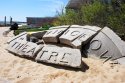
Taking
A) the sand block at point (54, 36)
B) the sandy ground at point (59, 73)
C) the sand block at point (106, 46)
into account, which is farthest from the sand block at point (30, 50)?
the sand block at point (106, 46)

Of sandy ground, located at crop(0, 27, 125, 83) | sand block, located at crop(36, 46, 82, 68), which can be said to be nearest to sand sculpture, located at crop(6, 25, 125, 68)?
sand block, located at crop(36, 46, 82, 68)

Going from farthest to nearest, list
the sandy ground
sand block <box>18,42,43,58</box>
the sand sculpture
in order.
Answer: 1. sand block <box>18,42,43,58</box>
2. the sand sculpture
3. the sandy ground

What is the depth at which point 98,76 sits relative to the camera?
25.5 feet

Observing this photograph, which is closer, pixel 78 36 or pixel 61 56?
pixel 61 56

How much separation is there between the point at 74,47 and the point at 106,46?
1.11m

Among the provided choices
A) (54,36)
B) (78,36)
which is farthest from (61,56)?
(54,36)

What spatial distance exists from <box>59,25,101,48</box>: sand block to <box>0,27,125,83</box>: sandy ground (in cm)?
82

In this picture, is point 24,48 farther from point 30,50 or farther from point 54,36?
point 54,36

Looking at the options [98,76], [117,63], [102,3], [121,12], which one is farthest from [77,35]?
[102,3]

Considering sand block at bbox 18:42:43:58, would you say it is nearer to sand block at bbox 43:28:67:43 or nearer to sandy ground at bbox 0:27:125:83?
sandy ground at bbox 0:27:125:83

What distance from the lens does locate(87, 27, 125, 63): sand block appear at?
30.3ft

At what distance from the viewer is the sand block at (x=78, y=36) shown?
9.96 metres

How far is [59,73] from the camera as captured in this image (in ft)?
26.9

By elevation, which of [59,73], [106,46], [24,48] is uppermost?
[106,46]
